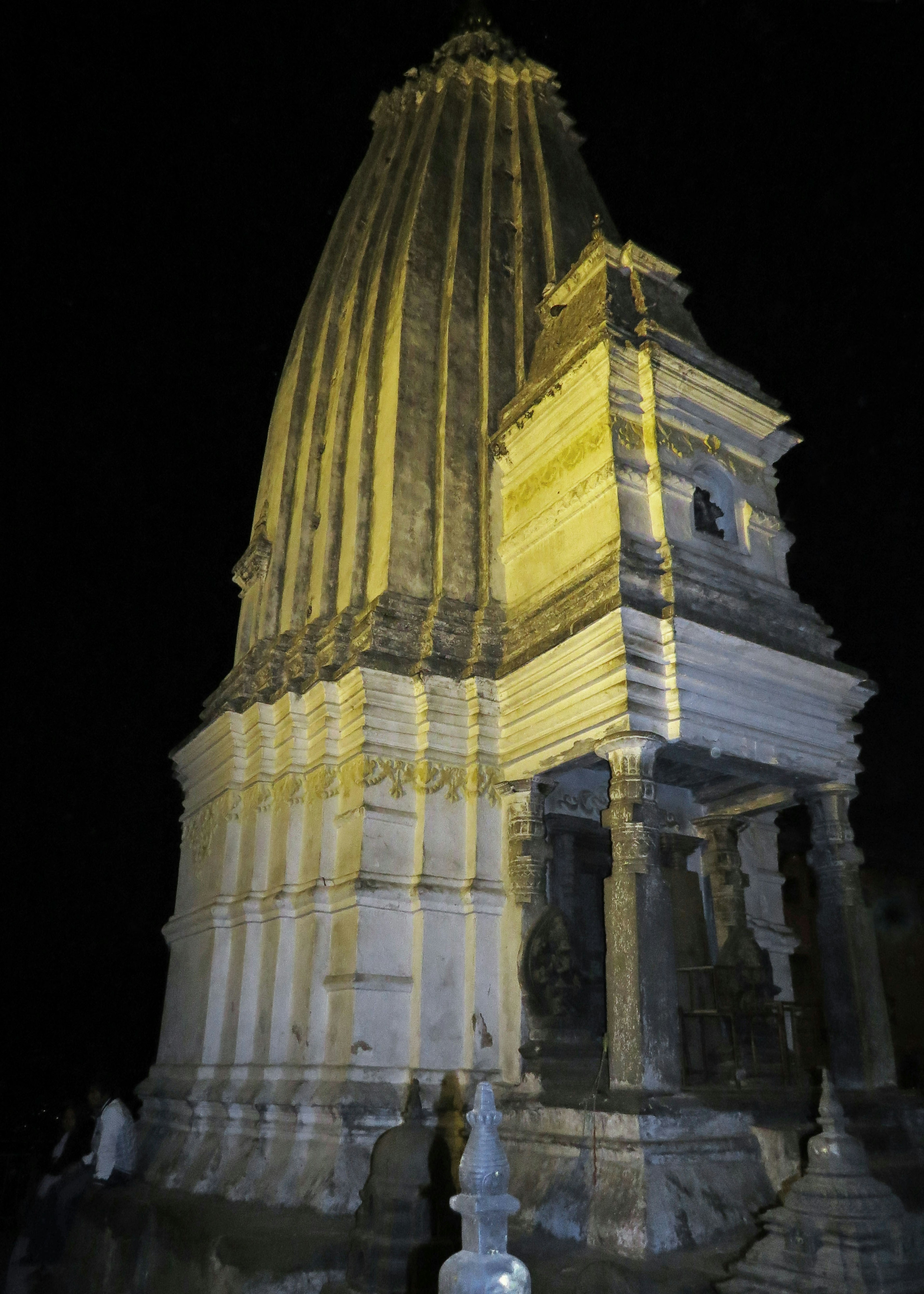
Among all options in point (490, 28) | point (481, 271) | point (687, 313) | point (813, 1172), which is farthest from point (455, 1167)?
point (490, 28)

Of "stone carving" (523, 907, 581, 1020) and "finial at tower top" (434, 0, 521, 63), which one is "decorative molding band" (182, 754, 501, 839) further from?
"finial at tower top" (434, 0, 521, 63)

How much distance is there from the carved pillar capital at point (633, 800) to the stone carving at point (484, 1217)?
3643mm

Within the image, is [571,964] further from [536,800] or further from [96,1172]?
[96,1172]

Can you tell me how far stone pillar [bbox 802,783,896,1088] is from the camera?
966cm

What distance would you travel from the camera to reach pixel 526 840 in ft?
34.1

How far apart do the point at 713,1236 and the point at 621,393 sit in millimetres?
8981

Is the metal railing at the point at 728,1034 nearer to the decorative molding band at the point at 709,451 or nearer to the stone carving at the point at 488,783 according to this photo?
the stone carving at the point at 488,783

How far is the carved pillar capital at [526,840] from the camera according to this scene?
33.5 feet

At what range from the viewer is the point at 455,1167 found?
26.7ft

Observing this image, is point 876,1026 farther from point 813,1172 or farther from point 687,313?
point 687,313

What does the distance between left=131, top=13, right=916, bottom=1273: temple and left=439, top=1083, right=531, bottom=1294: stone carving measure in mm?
2719

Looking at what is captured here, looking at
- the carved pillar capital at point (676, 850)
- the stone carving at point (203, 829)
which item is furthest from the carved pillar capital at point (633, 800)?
the stone carving at point (203, 829)

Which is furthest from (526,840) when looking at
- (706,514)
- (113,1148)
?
(113,1148)

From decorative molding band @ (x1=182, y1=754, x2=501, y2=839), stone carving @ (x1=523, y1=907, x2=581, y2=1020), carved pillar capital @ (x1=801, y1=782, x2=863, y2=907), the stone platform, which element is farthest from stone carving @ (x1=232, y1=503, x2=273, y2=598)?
carved pillar capital @ (x1=801, y1=782, x2=863, y2=907)
